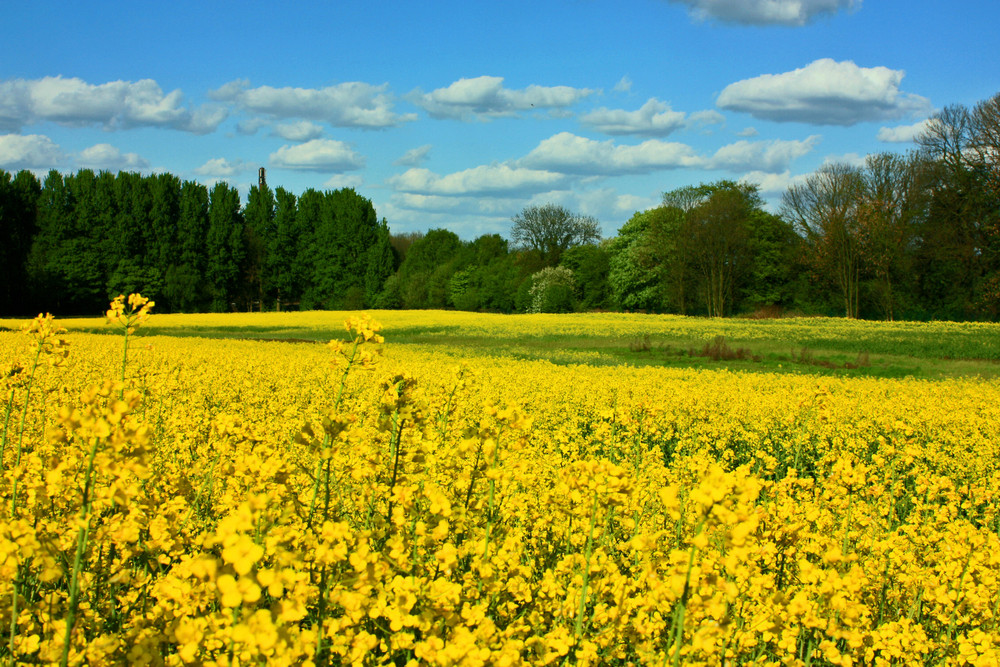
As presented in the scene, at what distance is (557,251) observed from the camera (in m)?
69.4

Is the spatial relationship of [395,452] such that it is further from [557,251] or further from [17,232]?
[557,251]

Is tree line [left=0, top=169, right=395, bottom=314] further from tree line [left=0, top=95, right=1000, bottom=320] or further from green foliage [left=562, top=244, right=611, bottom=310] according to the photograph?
green foliage [left=562, top=244, right=611, bottom=310]

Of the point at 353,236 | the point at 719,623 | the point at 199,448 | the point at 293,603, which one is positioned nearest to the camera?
the point at 293,603

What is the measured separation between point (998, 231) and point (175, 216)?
61307 millimetres

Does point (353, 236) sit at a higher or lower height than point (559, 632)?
higher

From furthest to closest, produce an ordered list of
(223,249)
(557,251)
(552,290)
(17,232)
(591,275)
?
(557,251)
(591,275)
(223,249)
(552,290)
(17,232)

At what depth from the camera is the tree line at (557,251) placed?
44125 mm

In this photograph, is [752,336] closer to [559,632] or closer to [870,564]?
[870,564]

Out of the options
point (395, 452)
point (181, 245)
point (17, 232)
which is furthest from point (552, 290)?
point (395, 452)

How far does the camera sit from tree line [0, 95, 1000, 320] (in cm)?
4412

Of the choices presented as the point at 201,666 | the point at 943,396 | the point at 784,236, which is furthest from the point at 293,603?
the point at 784,236

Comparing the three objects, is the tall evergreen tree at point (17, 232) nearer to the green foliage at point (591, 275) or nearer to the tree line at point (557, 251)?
the tree line at point (557, 251)

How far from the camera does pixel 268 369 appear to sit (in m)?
12.1

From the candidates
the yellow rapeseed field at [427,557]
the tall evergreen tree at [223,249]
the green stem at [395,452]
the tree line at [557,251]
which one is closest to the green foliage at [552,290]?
the tree line at [557,251]
